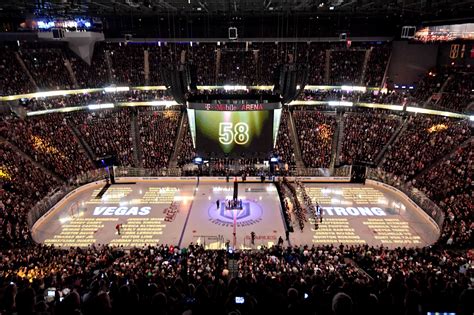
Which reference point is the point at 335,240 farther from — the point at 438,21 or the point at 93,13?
the point at 93,13

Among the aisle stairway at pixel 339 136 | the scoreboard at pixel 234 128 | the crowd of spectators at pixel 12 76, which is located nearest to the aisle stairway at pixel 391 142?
the aisle stairway at pixel 339 136

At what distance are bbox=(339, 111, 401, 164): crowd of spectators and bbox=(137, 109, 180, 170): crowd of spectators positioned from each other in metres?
18.1

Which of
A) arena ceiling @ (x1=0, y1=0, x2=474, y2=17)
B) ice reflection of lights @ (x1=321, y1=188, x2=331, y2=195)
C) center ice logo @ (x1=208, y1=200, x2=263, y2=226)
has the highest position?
arena ceiling @ (x1=0, y1=0, x2=474, y2=17)

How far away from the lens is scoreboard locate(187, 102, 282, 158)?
29.2 metres

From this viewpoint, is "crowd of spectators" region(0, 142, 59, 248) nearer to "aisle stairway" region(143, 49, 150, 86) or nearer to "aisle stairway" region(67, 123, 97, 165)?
"aisle stairway" region(67, 123, 97, 165)

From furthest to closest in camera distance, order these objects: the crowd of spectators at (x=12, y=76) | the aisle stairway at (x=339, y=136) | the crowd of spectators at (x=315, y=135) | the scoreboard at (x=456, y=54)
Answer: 1. the scoreboard at (x=456, y=54)
2. the crowd of spectators at (x=12, y=76)
3. the aisle stairway at (x=339, y=136)
4. the crowd of spectators at (x=315, y=135)

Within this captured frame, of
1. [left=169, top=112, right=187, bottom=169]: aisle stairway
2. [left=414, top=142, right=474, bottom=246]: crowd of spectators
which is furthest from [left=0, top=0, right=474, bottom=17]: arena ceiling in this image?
[left=414, top=142, right=474, bottom=246]: crowd of spectators

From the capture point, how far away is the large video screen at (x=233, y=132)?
96.4 feet

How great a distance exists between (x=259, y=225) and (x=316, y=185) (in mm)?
10120

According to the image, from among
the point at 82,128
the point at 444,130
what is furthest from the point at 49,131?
the point at 444,130

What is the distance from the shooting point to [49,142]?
32594 mm

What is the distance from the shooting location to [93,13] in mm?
40094

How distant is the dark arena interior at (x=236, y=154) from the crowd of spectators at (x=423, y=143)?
178 millimetres

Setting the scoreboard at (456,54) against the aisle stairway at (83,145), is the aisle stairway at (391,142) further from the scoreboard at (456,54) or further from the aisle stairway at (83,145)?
the aisle stairway at (83,145)
